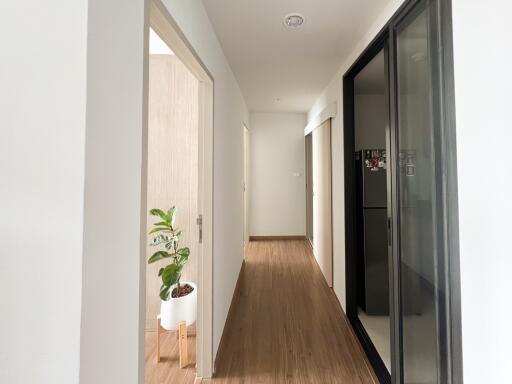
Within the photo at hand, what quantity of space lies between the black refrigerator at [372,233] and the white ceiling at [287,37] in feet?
3.34

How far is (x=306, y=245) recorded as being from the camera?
494 centimetres

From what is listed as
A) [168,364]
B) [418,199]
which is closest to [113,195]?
[418,199]

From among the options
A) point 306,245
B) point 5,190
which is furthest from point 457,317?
point 306,245

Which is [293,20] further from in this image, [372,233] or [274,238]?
[274,238]

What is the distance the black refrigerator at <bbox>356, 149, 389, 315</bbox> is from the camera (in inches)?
95.1

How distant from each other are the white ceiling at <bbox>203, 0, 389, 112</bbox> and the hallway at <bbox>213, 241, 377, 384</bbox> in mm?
2506

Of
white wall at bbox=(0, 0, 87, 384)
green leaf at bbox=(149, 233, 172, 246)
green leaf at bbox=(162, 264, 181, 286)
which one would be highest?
white wall at bbox=(0, 0, 87, 384)

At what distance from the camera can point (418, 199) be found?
1326 millimetres

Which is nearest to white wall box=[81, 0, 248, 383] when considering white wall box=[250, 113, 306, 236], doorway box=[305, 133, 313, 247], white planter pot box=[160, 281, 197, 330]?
white planter pot box=[160, 281, 197, 330]

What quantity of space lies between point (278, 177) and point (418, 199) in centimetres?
401

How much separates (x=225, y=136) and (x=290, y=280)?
213 cm

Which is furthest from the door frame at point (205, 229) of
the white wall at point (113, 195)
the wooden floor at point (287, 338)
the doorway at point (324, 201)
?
the doorway at point (324, 201)

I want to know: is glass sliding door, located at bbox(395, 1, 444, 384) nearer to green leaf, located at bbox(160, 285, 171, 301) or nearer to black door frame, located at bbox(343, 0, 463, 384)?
black door frame, located at bbox(343, 0, 463, 384)

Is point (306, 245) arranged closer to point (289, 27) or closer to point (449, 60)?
point (289, 27)
